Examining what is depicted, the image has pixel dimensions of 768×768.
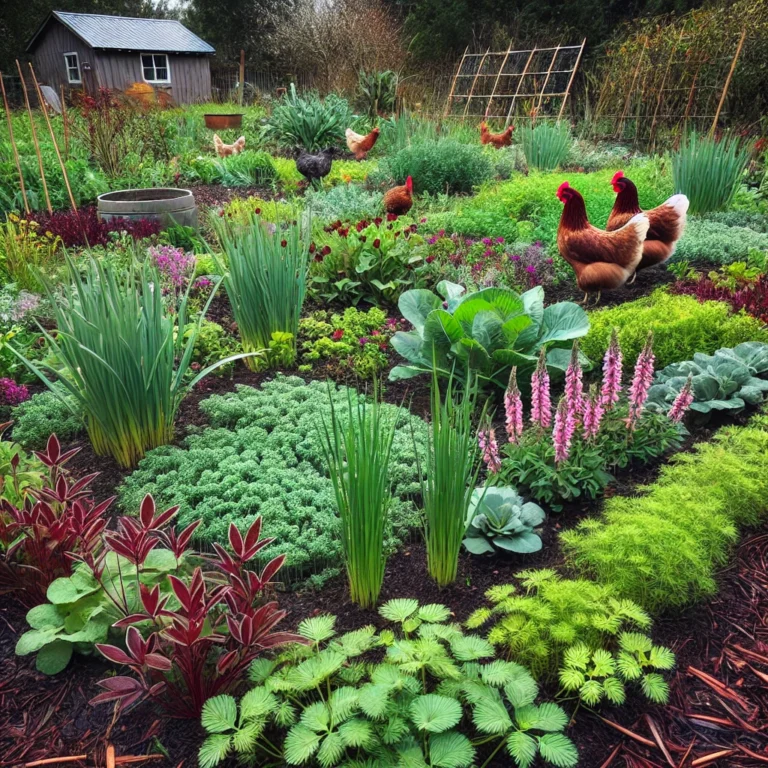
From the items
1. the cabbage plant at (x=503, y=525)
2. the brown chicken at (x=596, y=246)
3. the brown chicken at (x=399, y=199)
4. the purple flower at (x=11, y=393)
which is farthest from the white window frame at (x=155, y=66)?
the cabbage plant at (x=503, y=525)

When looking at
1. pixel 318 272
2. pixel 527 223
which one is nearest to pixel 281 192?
pixel 527 223

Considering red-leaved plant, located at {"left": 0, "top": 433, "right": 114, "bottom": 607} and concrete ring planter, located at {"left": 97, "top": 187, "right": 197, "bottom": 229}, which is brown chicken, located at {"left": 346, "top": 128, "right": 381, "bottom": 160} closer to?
concrete ring planter, located at {"left": 97, "top": 187, "right": 197, "bottom": 229}

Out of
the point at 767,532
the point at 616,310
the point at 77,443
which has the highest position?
the point at 616,310

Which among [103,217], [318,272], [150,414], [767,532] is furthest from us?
[103,217]

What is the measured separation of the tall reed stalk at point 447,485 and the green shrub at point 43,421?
187cm

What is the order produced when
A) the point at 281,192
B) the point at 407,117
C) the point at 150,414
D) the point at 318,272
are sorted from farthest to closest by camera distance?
the point at 407,117, the point at 281,192, the point at 318,272, the point at 150,414

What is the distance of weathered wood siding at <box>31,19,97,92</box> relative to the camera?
2586 centimetres

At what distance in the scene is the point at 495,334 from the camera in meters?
3.29

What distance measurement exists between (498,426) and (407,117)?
33.3 feet

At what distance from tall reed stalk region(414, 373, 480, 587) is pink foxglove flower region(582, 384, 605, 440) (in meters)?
0.63

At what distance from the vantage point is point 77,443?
3.11 meters

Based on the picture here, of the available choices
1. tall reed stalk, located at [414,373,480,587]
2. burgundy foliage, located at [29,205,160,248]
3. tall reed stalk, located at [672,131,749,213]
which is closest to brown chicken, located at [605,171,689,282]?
tall reed stalk, located at [672,131,749,213]

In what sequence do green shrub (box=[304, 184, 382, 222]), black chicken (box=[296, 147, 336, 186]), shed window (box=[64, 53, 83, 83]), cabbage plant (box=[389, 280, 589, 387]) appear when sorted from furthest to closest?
shed window (box=[64, 53, 83, 83]), black chicken (box=[296, 147, 336, 186]), green shrub (box=[304, 184, 382, 222]), cabbage plant (box=[389, 280, 589, 387])

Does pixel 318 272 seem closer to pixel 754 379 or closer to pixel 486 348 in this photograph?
pixel 486 348
